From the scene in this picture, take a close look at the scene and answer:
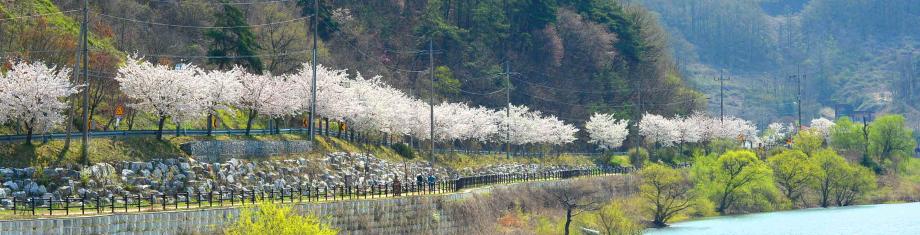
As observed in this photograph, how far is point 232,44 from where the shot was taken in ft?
295

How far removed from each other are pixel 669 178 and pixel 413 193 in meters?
30.0

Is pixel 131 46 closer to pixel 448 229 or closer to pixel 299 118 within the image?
pixel 299 118

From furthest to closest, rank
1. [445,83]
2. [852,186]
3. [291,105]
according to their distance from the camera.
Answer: [445,83] < [852,186] < [291,105]

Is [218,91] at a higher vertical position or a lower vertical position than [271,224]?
higher

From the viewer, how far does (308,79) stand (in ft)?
284

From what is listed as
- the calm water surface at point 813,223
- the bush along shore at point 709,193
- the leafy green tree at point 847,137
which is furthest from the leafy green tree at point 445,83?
the leafy green tree at point 847,137

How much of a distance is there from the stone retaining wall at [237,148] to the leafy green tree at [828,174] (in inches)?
2399

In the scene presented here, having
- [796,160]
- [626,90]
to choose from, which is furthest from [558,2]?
[796,160]

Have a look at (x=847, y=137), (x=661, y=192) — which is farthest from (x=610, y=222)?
(x=847, y=137)

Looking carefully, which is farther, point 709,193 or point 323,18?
point 323,18

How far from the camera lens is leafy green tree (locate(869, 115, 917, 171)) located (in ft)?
470

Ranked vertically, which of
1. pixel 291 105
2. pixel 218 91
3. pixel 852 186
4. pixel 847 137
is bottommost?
pixel 852 186

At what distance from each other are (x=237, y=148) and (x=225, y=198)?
10390 millimetres

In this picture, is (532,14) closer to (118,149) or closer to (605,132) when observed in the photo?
(605,132)
